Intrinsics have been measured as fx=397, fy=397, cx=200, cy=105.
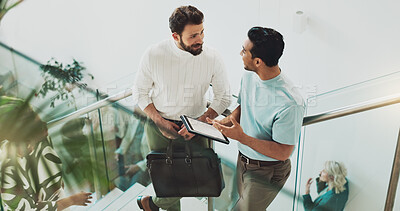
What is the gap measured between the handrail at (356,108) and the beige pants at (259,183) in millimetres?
264

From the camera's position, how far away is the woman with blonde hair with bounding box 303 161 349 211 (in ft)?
7.22

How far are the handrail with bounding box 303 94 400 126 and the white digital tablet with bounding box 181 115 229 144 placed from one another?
0.38m

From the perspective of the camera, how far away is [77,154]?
667mm

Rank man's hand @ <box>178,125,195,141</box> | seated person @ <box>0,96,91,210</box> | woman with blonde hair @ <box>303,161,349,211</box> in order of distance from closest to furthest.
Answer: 1. seated person @ <box>0,96,91,210</box>
2. man's hand @ <box>178,125,195,141</box>
3. woman with blonde hair @ <box>303,161,349,211</box>

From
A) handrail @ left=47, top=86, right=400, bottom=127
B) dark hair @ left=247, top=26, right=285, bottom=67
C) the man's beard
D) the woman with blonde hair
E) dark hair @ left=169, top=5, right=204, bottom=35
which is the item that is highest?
dark hair @ left=169, top=5, right=204, bottom=35

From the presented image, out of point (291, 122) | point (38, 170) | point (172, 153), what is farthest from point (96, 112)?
point (38, 170)

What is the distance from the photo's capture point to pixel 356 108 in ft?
5.42

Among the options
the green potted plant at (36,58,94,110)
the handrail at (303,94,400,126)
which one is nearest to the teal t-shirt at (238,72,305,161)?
the handrail at (303,94,400,126)

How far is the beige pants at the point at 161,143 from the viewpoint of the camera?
2.06m

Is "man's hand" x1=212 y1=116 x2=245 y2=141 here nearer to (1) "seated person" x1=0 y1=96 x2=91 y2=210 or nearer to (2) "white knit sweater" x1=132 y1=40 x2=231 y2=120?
(2) "white knit sweater" x1=132 y1=40 x2=231 y2=120

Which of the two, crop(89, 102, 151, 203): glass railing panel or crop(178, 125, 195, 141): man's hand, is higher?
crop(178, 125, 195, 141): man's hand

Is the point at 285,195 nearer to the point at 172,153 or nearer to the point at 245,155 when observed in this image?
the point at 245,155

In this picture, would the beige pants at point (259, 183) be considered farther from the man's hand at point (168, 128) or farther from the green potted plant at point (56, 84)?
the green potted plant at point (56, 84)

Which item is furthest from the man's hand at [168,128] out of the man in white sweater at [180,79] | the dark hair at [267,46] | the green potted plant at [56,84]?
the green potted plant at [56,84]
